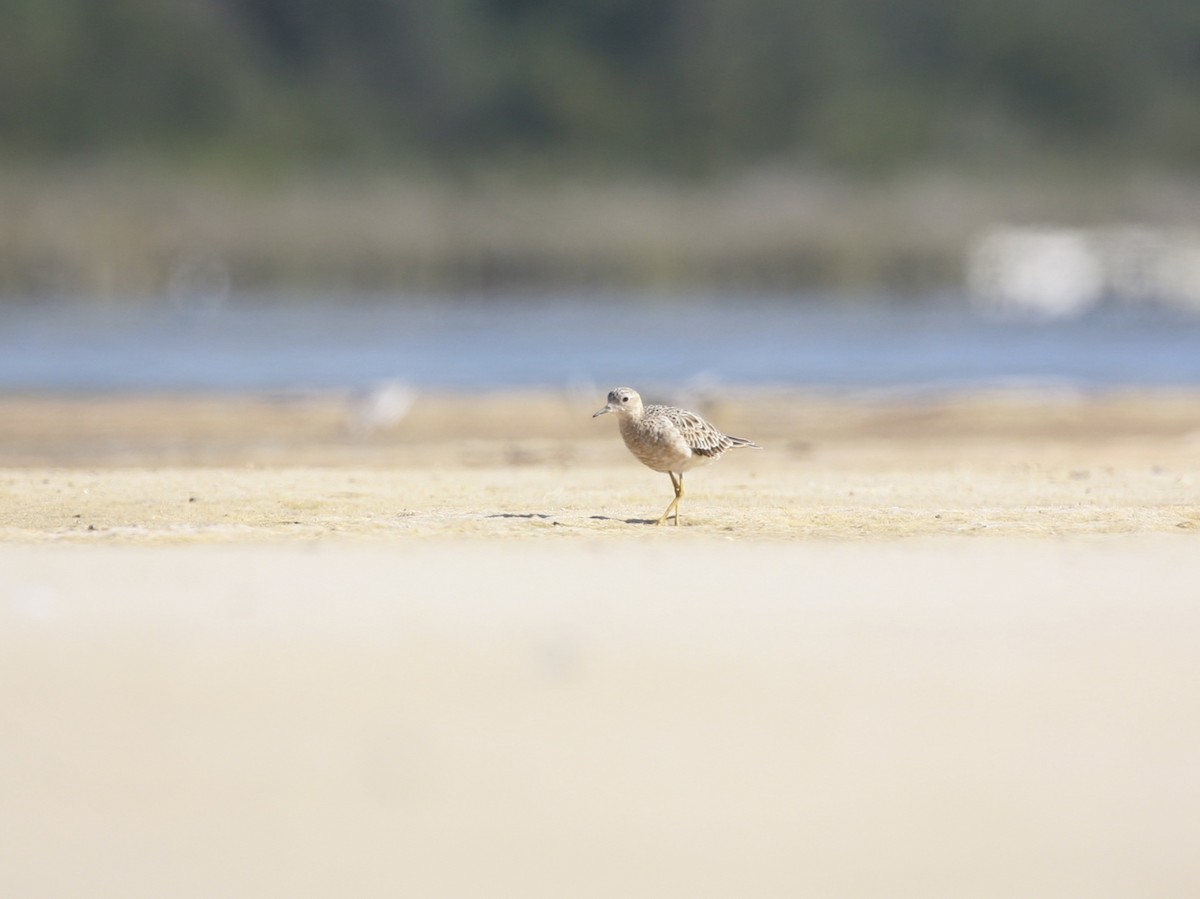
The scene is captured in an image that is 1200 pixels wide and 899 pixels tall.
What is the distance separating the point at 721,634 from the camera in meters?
5.92

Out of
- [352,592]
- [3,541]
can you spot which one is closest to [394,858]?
[352,592]

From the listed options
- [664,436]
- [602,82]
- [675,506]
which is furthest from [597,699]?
[602,82]

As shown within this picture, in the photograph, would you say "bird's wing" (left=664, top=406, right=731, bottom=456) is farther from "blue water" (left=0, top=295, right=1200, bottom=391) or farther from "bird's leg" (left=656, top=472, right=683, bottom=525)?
"blue water" (left=0, top=295, right=1200, bottom=391)

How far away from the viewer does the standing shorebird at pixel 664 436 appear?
29.5ft

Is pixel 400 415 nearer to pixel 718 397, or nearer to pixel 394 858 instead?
pixel 718 397

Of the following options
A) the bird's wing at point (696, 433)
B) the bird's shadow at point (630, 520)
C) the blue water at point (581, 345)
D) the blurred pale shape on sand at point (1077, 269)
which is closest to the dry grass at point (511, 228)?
the blurred pale shape on sand at point (1077, 269)

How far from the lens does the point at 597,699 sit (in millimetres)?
5191

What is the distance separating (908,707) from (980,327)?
2267 cm

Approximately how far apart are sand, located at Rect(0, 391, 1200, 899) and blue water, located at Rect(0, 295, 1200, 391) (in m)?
11.3

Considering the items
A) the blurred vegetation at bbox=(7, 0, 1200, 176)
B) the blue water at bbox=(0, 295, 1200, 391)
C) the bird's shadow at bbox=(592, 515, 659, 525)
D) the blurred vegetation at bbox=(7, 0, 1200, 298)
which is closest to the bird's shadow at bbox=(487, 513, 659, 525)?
the bird's shadow at bbox=(592, 515, 659, 525)

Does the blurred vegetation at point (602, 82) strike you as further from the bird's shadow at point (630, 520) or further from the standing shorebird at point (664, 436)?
the bird's shadow at point (630, 520)

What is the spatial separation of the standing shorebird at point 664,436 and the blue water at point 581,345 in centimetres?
993

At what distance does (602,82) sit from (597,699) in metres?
53.2

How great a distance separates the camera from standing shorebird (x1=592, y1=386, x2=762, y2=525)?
8.99 m
